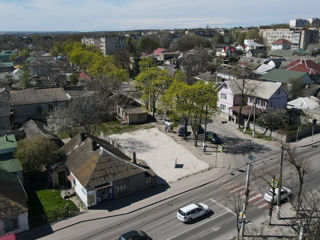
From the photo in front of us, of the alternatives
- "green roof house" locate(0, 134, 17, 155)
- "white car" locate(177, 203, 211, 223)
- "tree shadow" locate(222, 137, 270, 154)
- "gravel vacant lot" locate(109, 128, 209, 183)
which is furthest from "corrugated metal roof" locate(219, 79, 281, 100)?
"green roof house" locate(0, 134, 17, 155)

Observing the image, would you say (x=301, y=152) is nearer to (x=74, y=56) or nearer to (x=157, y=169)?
(x=157, y=169)

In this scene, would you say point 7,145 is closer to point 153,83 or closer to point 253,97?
point 153,83

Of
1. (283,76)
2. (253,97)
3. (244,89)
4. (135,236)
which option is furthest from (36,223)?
(283,76)

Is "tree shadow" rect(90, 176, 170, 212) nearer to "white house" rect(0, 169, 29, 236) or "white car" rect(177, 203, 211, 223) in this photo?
"white car" rect(177, 203, 211, 223)

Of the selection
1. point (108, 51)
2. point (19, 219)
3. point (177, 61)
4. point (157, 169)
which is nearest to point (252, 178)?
point (157, 169)

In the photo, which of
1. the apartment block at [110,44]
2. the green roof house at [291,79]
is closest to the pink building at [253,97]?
the green roof house at [291,79]

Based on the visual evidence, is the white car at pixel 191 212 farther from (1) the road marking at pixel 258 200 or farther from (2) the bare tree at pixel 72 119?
(2) the bare tree at pixel 72 119
